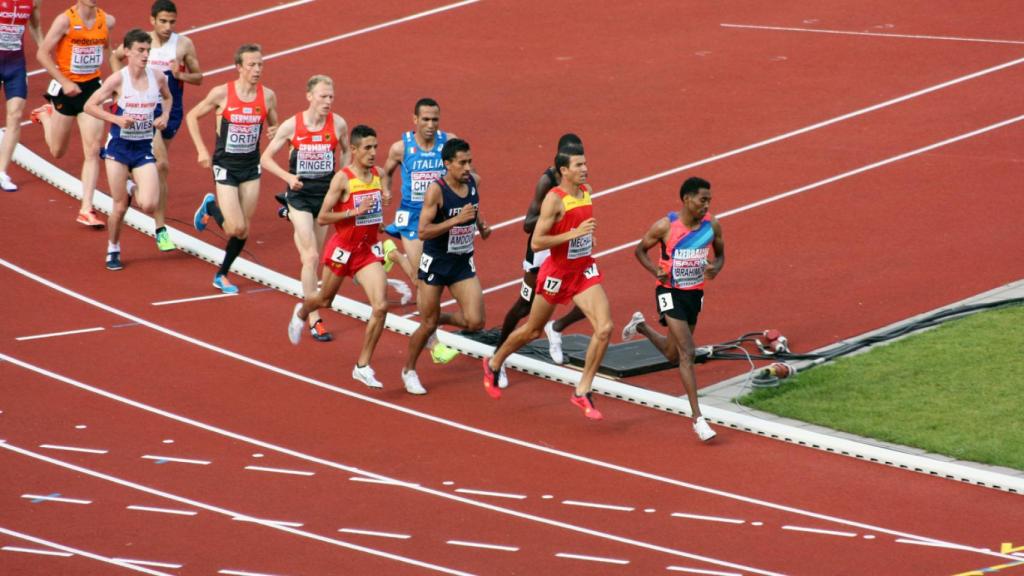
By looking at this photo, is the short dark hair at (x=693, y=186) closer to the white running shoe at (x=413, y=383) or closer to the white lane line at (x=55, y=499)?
the white running shoe at (x=413, y=383)

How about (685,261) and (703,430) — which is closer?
(703,430)

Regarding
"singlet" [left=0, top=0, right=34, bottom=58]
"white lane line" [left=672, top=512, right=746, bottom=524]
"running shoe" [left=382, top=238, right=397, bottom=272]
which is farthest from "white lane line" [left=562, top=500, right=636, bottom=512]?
"singlet" [left=0, top=0, right=34, bottom=58]

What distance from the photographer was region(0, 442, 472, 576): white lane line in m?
9.52

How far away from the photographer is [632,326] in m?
12.7

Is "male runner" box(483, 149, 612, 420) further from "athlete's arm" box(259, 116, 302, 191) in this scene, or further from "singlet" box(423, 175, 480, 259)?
"athlete's arm" box(259, 116, 302, 191)

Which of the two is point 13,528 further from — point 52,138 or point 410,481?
point 52,138

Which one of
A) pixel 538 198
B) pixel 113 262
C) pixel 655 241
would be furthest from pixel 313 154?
pixel 655 241

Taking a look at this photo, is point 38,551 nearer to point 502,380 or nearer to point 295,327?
point 295,327

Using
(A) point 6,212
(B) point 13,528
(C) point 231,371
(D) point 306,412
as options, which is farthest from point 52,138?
(B) point 13,528

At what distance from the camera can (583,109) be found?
19484 mm

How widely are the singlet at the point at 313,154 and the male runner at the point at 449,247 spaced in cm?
157

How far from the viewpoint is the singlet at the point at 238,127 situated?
14.0m

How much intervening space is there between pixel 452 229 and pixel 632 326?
1680mm

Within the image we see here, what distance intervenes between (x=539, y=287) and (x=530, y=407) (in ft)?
3.39
